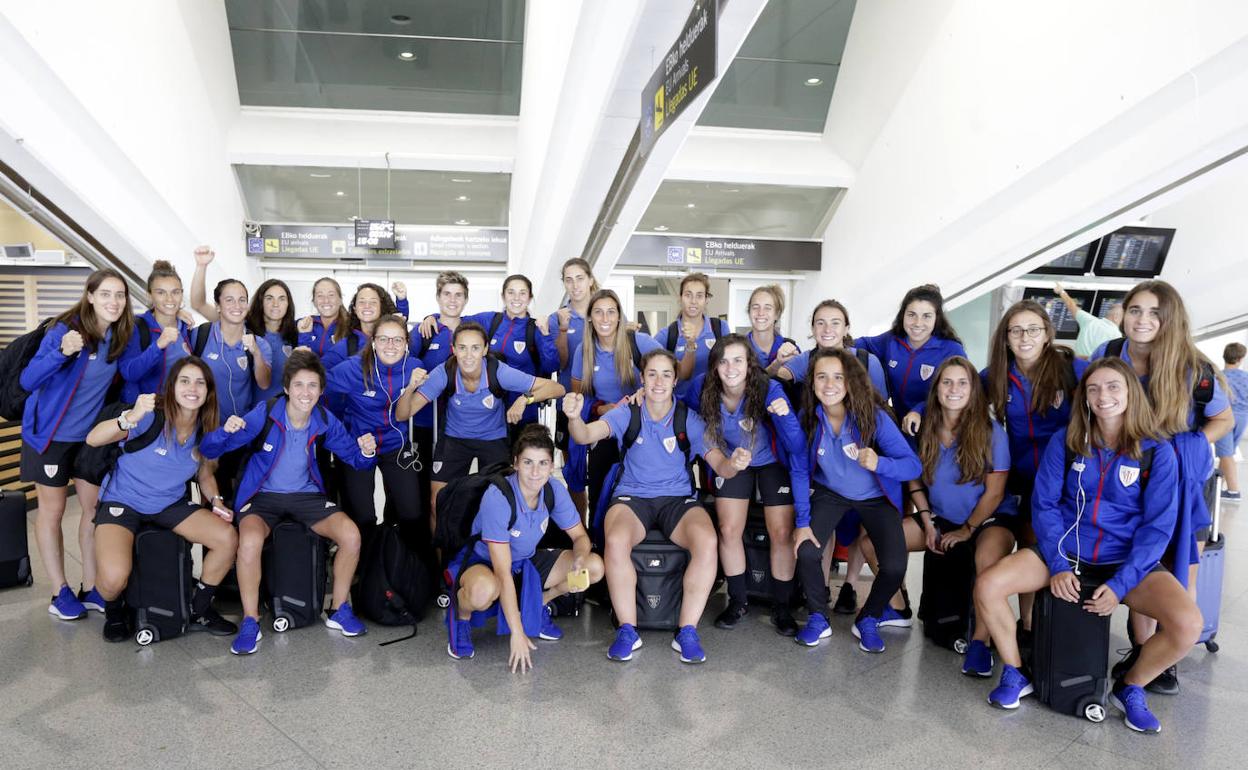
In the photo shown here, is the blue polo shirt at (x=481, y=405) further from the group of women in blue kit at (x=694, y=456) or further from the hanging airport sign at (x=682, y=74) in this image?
the hanging airport sign at (x=682, y=74)

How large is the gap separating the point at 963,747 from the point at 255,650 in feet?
9.52

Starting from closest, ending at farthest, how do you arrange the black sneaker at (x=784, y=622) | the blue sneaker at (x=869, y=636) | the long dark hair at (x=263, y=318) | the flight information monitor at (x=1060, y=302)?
the blue sneaker at (x=869, y=636) → the black sneaker at (x=784, y=622) → the long dark hair at (x=263, y=318) → the flight information monitor at (x=1060, y=302)

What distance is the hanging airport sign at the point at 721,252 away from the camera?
36.3ft

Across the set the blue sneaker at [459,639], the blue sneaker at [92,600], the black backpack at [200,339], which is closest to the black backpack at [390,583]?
the blue sneaker at [459,639]

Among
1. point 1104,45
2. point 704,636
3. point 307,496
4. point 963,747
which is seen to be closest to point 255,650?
point 307,496

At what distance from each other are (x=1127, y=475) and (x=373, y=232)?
389 inches

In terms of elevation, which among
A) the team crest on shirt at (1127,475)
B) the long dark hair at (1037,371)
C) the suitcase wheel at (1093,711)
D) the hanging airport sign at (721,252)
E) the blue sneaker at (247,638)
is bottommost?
the suitcase wheel at (1093,711)

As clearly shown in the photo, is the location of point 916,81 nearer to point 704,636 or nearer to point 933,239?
point 933,239

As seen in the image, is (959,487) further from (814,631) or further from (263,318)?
(263,318)

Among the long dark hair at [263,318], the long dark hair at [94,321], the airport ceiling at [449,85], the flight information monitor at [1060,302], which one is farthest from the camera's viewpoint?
the flight information monitor at [1060,302]

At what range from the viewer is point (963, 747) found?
2.77 meters

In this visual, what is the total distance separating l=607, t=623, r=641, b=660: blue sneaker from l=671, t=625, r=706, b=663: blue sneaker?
0.19m

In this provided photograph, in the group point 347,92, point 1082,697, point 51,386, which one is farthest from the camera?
point 347,92

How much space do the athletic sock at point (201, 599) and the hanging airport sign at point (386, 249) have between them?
26.3 ft
